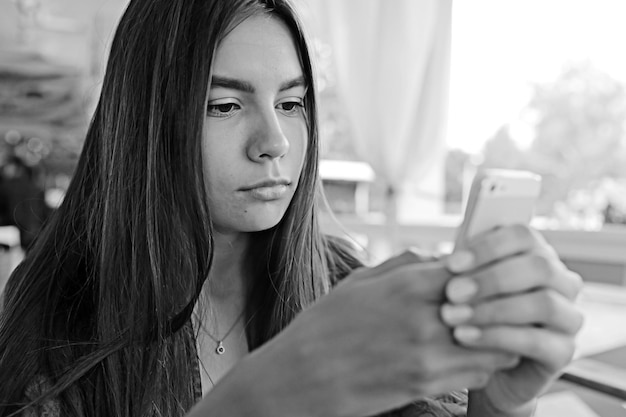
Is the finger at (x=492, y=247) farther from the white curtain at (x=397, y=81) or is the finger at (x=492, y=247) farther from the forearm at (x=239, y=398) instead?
the white curtain at (x=397, y=81)

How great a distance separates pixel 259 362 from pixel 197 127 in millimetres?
470

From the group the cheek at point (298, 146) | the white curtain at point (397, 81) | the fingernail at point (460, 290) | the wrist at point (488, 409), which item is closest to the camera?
the fingernail at point (460, 290)

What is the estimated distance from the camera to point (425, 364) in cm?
51

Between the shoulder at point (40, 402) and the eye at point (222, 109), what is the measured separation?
0.44 meters

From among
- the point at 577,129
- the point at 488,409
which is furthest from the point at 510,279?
the point at 577,129

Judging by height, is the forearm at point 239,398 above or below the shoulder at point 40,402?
above

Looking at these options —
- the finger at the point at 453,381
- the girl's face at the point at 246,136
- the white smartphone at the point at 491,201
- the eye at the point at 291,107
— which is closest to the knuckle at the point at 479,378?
the finger at the point at 453,381

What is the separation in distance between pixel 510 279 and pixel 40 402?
0.68 m

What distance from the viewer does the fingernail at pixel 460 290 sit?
51cm

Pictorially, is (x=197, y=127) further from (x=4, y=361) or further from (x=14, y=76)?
(x=14, y=76)

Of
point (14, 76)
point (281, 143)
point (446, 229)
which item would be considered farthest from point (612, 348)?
point (14, 76)

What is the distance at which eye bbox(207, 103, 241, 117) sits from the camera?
0.98 metres

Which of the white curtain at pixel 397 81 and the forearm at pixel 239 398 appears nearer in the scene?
the forearm at pixel 239 398

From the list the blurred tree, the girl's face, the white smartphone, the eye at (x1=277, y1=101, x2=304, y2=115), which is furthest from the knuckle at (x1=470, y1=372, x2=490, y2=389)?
the blurred tree
